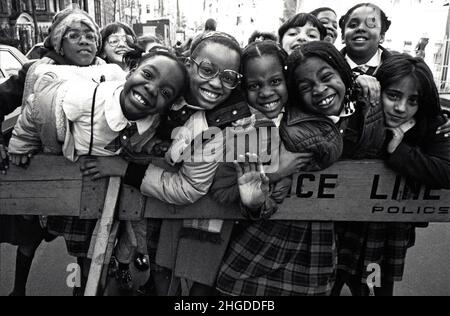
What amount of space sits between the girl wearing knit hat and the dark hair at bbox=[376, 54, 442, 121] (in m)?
1.73

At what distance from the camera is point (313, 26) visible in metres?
2.59

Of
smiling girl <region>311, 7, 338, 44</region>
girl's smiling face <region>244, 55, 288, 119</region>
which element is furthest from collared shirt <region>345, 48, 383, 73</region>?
girl's smiling face <region>244, 55, 288, 119</region>

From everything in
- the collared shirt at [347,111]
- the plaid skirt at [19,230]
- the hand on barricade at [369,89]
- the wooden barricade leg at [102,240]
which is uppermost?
Result: the hand on barricade at [369,89]

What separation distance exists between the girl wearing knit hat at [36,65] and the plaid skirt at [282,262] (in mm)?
899

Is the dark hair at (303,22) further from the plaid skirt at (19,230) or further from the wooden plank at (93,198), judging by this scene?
the plaid skirt at (19,230)

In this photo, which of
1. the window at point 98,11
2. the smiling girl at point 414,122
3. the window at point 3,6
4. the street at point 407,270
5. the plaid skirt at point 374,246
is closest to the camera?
the smiling girl at point 414,122

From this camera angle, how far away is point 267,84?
1.79 meters

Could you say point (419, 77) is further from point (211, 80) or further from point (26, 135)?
point (26, 135)

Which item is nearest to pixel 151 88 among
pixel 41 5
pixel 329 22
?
pixel 329 22

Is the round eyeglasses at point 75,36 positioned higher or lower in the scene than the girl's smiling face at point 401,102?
higher

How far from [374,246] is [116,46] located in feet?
8.06

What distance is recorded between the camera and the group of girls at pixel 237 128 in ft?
5.53

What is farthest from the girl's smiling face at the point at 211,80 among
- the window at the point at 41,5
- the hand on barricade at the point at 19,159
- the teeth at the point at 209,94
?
the window at the point at 41,5

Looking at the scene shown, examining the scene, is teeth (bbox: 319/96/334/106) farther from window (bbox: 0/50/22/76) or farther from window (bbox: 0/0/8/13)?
window (bbox: 0/0/8/13)
